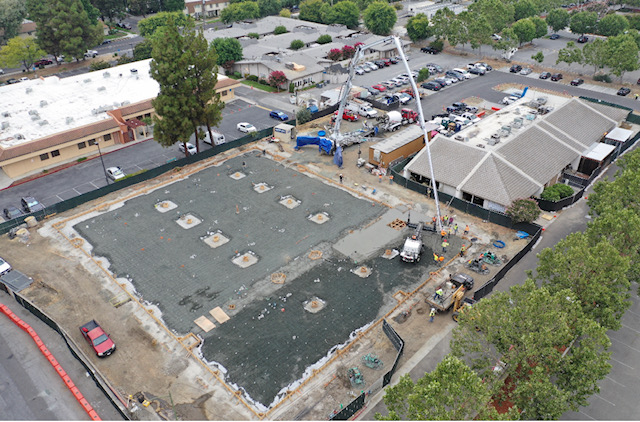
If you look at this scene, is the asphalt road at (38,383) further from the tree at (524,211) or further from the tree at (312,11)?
the tree at (312,11)

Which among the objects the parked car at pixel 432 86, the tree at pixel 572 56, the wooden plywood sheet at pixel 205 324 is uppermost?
the tree at pixel 572 56

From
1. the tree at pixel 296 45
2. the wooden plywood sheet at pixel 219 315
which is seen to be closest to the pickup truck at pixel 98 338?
the wooden plywood sheet at pixel 219 315

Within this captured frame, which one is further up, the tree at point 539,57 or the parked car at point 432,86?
the tree at point 539,57

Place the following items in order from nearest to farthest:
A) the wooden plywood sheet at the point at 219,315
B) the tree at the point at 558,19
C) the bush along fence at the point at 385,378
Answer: the bush along fence at the point at 385,378, the wooden plywood sheet at the point at 219,315, the tree at the point at 558,19

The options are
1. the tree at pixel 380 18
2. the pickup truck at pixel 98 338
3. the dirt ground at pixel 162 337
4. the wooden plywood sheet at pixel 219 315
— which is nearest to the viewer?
the dirt ground at pixel 162 337

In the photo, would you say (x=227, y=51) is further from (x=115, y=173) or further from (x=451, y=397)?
(x=451, y=397)

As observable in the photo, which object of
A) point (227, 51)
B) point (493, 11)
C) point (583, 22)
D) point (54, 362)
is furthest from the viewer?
point (583, 22)

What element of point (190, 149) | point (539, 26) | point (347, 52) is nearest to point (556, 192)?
point (190, 149)

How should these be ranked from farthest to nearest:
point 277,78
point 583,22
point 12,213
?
point 583,22 < point 277,78 < point 12,213
